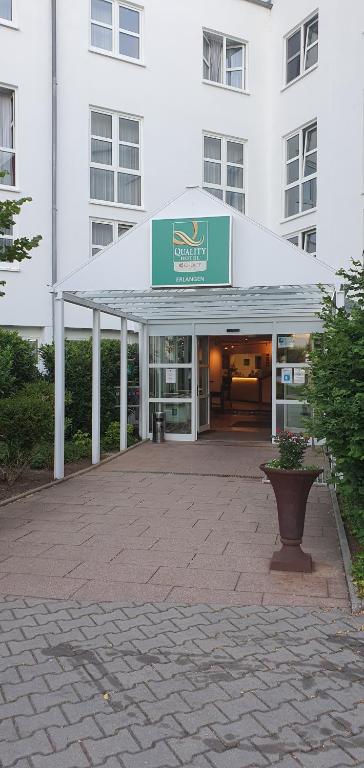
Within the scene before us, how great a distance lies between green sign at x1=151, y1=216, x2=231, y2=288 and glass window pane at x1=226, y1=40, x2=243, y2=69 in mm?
10908

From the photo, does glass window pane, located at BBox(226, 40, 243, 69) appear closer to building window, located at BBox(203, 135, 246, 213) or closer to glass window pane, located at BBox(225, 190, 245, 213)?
building window, located at BBox(203, 135, 246, 213)

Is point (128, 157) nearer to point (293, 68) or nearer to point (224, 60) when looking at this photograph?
point (224, 60)

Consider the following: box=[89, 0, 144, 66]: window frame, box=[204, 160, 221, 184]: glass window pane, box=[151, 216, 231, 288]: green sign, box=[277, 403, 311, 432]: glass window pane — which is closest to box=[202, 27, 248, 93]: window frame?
box=[89, 0, 144, 66]: window frame

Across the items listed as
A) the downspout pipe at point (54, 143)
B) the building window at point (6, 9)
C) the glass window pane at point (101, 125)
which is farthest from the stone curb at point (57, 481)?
the building window at point (6, 9)

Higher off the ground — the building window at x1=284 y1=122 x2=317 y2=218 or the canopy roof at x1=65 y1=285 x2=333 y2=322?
the building window at x1=284 y1=122 x2=317 y2=218

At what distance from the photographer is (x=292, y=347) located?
13938 mm

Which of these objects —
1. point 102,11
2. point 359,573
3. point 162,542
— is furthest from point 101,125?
point 359,573

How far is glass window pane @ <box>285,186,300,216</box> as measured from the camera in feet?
54.4

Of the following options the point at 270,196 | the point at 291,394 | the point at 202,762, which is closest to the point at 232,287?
the point at 291,394

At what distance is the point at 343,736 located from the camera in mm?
2945

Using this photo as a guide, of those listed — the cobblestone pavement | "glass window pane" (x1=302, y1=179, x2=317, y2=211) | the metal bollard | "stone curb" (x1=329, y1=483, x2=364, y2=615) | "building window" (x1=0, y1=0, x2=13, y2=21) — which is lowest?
the cobblestone pavement

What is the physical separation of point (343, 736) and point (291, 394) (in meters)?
11.3

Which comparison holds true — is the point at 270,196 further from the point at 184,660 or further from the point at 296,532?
the point at 184,660

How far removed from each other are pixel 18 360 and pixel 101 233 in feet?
15.9
